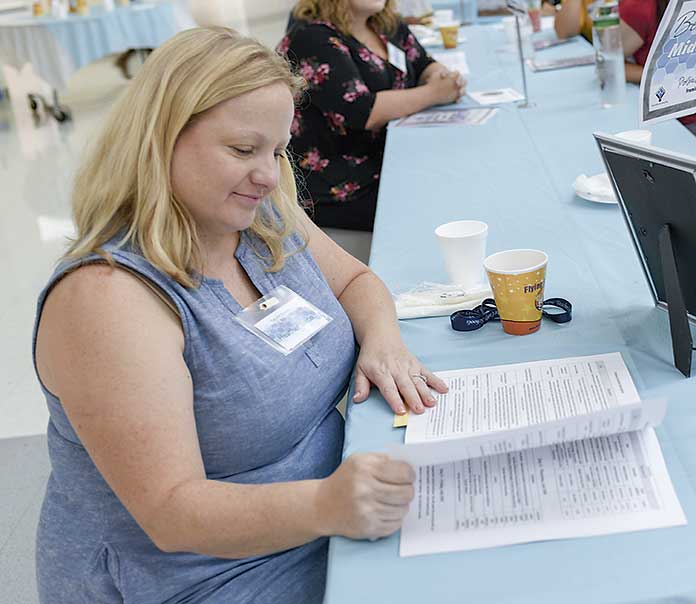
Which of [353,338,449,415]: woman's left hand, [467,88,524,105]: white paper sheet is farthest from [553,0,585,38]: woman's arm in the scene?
[353,338,449,415]: woman's left hand

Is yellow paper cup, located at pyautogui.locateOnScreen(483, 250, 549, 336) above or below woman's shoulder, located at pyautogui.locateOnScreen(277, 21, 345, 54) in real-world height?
below

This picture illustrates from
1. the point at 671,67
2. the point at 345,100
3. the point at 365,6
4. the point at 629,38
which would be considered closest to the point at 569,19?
the point at 629,38

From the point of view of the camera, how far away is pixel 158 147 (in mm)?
1132

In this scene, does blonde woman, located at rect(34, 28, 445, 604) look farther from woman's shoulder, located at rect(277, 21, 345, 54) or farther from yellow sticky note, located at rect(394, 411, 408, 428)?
woman's shoulder, located at rect(277, 21, 345, 54)

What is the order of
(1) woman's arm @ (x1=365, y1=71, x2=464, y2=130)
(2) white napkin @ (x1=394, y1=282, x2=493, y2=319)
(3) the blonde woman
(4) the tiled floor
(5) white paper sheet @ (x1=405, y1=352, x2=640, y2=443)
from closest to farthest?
(3) the blonde woman, (5) white paper sheet @ (x1=405, y1=352, x2=640, y2=443), (2) white napkin @ (x1=394, y1=282, x2=493, y2=319), (4) the tiled floor, (1) woman's arm @ (x1=365, y1=71, x2=464, y2=130)

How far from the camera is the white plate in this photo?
1.92 m

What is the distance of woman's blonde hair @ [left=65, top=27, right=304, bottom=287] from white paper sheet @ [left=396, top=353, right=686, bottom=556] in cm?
41

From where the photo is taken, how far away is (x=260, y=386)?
117cm

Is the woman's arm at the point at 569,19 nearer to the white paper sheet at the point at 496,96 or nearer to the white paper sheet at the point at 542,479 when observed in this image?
the white paper sheet at the point at 496,96

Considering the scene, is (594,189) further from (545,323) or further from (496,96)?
(496,96)

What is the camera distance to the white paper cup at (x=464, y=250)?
1537 mm

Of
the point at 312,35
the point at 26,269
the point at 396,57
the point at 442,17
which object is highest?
the point at 312,35

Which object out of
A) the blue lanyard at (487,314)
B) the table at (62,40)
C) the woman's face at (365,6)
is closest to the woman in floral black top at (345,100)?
the woman's face at (365,6)

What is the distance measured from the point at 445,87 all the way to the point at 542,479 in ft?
7.25
